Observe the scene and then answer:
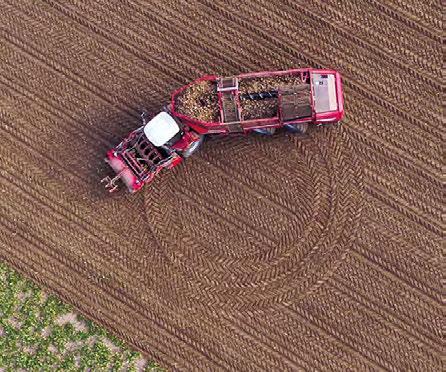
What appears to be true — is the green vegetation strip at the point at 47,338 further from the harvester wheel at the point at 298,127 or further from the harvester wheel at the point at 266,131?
the harvester wheel at the point at 298,127

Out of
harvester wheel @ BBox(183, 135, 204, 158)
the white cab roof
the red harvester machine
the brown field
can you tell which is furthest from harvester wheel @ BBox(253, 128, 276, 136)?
the white cab roof

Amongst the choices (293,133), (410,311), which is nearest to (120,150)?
(293,133)

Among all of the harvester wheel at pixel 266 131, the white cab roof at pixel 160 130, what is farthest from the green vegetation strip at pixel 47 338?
the harvester wheel at pixel 266 131

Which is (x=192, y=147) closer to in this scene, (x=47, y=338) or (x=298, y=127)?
(x=298, y=127)

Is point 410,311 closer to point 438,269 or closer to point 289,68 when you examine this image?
point 438,269

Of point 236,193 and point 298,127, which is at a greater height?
Result: point 298,127

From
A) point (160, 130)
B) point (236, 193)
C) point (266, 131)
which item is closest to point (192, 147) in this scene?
point (160, 130)
